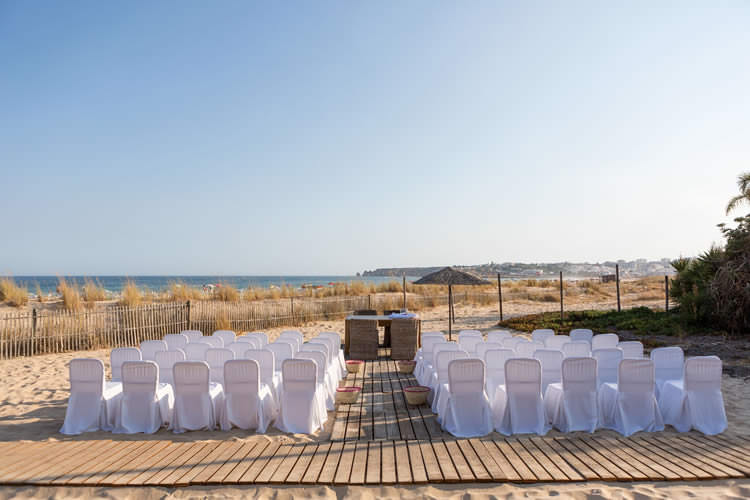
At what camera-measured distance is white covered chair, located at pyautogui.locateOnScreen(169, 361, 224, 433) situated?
5.33m

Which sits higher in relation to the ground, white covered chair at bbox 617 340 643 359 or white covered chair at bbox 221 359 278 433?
white covered chair at bbox 617 340 643 359

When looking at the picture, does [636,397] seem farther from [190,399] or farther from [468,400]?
[190,399]

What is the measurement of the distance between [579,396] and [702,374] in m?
1.36

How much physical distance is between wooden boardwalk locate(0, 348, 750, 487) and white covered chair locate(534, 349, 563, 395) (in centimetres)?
99

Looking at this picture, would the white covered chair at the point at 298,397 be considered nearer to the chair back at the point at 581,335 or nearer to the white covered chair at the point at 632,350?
the white covered chair at the point at 632,350

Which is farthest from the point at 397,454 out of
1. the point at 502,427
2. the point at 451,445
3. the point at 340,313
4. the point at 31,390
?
the point at 340,313

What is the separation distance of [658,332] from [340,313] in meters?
10.3

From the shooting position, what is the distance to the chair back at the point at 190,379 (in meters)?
5.31

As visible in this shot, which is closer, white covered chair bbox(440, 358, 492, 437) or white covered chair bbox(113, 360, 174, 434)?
white covered chair bbox(440, 358, 492, 437)

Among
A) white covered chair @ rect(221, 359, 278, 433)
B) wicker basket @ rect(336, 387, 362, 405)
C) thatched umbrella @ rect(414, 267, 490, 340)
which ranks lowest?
wicker basket @ rect(336, 387, 362, 405)

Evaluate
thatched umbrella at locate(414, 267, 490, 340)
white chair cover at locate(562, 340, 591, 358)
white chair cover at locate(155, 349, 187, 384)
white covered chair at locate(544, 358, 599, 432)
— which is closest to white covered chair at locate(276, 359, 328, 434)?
white chair cover at locate(155, 349, 187, 384)

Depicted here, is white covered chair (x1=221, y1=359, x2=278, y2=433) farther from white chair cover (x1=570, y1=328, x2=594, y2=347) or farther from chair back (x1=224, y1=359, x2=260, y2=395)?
white chair cover (x1=570, y1=328, x2=594, y2=347)

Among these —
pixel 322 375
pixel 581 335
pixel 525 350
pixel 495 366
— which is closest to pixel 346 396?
pixel 322 375

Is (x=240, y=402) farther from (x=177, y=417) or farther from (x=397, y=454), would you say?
(x=397, y=454)
